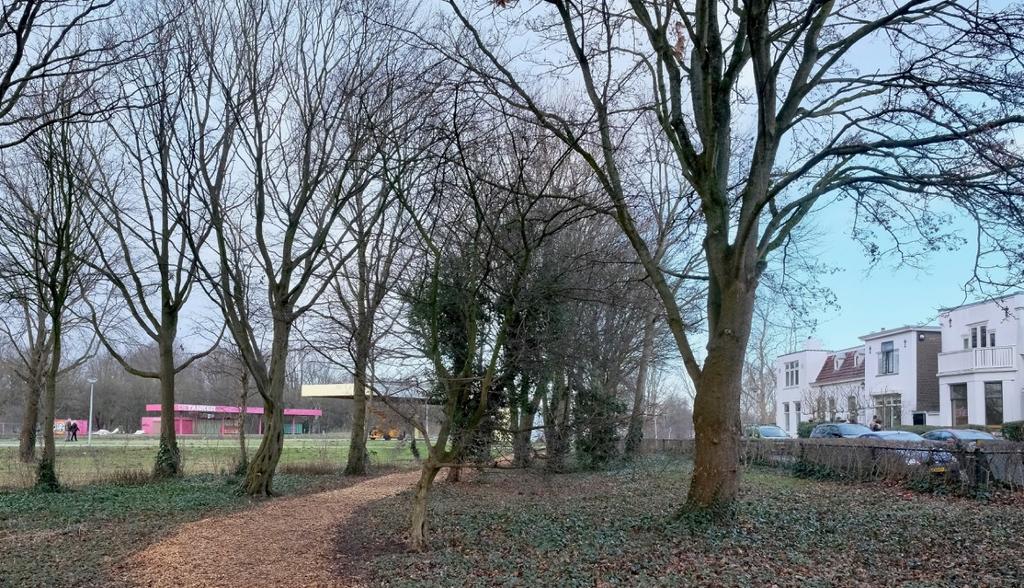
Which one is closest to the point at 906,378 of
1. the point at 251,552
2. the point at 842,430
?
the point at 842,430

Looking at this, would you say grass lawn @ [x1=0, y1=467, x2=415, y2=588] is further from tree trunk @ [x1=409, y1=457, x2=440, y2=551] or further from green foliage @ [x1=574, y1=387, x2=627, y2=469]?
green foliage @ [x1=574, y1=387, x2=627, y2=469]

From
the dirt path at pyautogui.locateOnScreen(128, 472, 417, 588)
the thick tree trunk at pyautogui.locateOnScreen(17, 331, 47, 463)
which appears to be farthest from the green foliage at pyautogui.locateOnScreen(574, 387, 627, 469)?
the thick tree trunk at pyautogui.locateOnScreen(17, 331, 47, 463)

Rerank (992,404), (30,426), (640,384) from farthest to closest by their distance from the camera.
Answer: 1. (992,404)
2. (30,426)
3. (640,384)

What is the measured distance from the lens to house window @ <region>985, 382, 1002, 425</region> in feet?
102

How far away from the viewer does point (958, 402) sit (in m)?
33.3

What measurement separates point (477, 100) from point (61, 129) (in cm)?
965

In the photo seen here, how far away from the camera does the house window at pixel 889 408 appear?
37.1 meters

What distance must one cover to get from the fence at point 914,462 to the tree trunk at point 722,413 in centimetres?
695

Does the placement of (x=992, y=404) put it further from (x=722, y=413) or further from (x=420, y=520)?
(x=420, y=520)

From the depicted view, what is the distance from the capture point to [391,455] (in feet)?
92.9

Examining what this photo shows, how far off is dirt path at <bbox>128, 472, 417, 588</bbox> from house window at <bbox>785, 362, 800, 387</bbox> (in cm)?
4268

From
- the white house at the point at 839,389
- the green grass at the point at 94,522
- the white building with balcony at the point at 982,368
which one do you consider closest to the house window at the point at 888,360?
the white house at the point at 839,389

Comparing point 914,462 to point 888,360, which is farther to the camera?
point 888,360

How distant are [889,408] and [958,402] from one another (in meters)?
4.54
